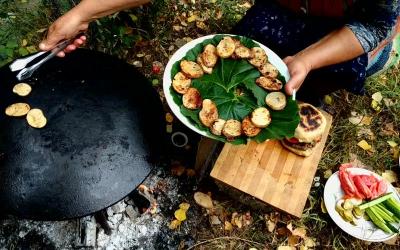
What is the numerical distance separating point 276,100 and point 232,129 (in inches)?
14.2

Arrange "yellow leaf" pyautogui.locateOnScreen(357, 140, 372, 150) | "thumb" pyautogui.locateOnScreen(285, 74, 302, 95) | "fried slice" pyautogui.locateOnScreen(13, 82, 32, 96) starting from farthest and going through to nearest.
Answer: "yellow leaf" pyautogui.locateOnScreen(357, 140, 372, 150), "thumb" pyautogui.locateOnScreen(285, 74, 302, 95), "fried slice" pyautogui.locateOnScreen(13, 82, 32, 96)

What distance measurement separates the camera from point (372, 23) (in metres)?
2.55

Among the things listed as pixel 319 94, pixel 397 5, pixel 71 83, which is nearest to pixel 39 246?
pixel 71 83

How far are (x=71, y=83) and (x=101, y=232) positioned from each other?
1251 millimetres

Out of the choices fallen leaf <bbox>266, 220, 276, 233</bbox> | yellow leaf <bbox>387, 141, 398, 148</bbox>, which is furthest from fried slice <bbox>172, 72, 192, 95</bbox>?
yellow leaf <bbox>387, 141, 398, 148</bbox>

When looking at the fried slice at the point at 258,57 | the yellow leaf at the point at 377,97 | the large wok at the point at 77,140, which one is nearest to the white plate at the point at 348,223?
the yellow leaf at the point at 377,97

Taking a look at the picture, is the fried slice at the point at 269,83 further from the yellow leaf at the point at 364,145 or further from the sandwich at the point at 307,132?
the yellow leaf at the point at 364,145

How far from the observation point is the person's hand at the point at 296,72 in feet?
7.81

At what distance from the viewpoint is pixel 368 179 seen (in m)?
3.10

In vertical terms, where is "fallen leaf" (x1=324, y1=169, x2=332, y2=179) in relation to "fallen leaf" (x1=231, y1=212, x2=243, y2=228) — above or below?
above

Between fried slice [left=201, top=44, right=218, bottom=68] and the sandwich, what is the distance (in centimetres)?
77

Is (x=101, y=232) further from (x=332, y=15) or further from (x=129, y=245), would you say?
(x=332, y=15)

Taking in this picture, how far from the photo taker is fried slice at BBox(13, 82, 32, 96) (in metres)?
2.16

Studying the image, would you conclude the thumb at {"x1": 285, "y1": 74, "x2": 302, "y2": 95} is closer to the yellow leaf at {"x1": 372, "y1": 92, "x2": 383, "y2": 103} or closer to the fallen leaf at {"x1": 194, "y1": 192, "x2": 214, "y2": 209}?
the fallen leaf at {"x1": 194, "y1": 192, "x2": 214, "y2": 209}
